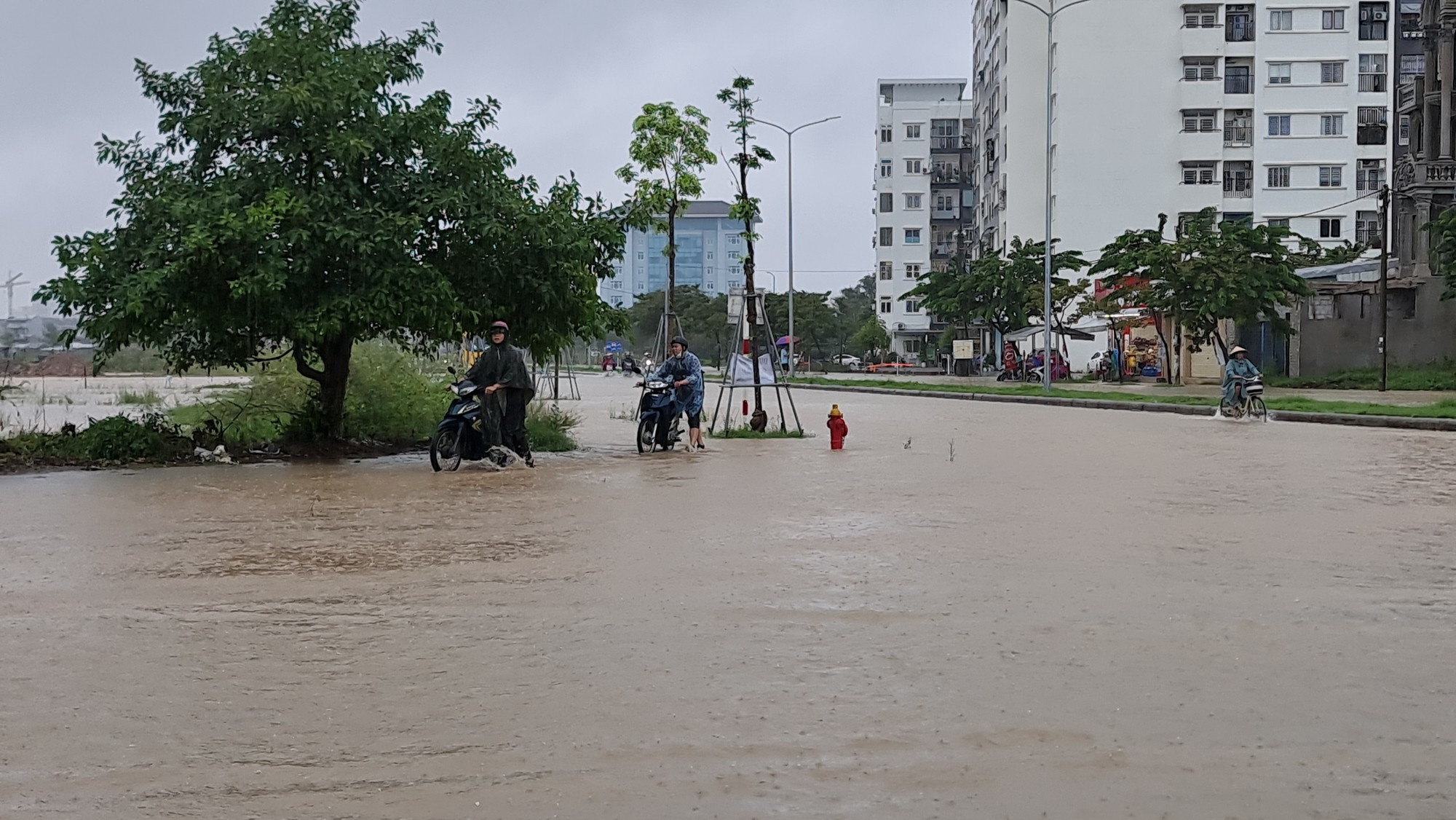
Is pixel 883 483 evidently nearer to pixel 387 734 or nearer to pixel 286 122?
pixel 286 122

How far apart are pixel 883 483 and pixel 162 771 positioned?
11.5 metres

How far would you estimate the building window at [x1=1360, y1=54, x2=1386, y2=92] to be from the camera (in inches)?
3231

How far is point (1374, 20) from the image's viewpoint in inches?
3219

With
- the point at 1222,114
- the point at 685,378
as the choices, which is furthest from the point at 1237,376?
the point at 1222,114

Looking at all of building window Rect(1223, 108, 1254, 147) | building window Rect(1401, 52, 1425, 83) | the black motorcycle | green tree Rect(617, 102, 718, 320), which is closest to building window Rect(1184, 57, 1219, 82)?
building window Rect(1223, 108, 1254, 147)

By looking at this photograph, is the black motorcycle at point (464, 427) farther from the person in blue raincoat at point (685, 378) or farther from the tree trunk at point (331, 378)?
the person in blue raincoat at point (685, 378)

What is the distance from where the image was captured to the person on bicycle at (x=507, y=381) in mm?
17891

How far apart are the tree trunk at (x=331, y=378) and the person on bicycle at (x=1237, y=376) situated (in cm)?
1682

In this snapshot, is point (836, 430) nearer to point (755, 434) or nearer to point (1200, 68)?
point (755, 434)

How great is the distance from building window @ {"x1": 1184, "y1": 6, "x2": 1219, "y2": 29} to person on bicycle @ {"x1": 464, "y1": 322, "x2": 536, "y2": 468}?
7110 centimetres

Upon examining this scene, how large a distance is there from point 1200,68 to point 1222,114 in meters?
2.64

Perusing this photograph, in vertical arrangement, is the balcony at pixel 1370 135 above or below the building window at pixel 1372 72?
below

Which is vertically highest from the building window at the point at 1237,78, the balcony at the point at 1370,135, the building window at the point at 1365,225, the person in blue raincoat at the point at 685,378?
the building window at the point at 1237,78

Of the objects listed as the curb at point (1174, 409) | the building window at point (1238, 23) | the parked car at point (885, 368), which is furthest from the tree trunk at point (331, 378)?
Answer: the building window at point (1238, 23)
